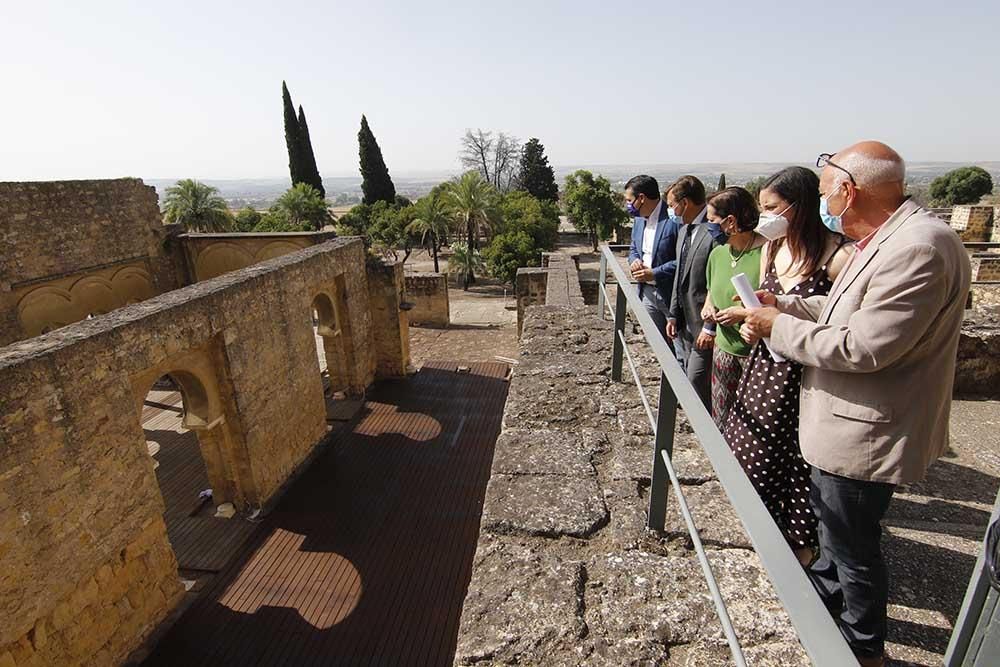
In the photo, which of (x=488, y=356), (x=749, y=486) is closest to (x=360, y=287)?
(x=488, y=356)

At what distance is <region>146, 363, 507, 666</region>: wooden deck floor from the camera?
19.7 ft

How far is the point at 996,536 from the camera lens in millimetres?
980

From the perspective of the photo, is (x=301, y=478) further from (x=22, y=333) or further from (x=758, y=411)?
(x=758, y=411)

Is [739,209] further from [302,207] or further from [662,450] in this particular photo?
[302,207]

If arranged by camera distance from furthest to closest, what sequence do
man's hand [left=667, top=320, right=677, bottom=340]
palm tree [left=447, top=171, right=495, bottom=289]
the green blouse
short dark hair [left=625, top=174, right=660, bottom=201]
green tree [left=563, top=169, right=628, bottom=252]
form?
1. green tree [left=563, top=169, right=628, bottom=252]
2. palm tree [left=447, top=171, right=495, bottom=289]
3. short dark hair [left=625, top=174, right=660, bottom=201]
4. man's hand [left=667, top=320, right=677, bottom=340]
5. the green blouse

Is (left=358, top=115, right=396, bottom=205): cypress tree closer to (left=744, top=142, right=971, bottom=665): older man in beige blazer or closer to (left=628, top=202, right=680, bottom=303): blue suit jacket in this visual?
(left=628, top=202, right=680, bottom=303): blue suit jacket

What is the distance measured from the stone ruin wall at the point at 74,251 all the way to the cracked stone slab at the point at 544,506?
462 inches

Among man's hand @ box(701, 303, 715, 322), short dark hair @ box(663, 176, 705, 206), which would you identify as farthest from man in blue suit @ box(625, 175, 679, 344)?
man's hand @ box(701, 303, 715, 322)

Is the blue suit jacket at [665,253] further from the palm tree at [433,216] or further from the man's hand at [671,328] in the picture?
the palm tree at [433,216]

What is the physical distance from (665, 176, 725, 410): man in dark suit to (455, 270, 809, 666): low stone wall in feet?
1.96

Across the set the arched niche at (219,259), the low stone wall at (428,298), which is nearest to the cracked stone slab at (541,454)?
the arched niche at (219,259)

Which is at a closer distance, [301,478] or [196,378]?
[196,378]

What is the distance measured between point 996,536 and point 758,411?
114 cm

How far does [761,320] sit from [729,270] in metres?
1.00
